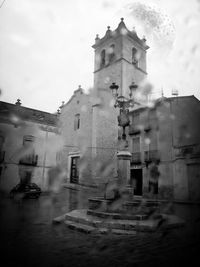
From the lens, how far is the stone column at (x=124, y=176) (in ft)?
20.0

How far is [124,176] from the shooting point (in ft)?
20.7

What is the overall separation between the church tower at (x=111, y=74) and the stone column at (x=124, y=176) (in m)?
11.6

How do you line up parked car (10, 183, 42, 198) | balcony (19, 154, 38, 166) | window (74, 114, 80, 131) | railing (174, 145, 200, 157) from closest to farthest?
parked car (10, 183, 42, 198) < railing (174, 145, 200, 157) < balcony (19, 154, 38, 166) < window (74, 114, 80, 131)

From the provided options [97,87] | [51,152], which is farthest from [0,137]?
[97,87]

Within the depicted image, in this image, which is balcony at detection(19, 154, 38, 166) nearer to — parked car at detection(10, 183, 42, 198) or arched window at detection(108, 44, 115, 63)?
parked car at detection(10, 183, 42, 198)

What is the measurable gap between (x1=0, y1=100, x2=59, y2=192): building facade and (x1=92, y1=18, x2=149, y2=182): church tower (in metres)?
4.77

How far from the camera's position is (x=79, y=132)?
69.3ft

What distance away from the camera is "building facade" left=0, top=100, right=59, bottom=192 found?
17375mm

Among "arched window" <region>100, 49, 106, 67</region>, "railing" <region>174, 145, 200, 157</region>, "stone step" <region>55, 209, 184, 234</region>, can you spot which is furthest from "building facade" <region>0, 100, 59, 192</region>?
"stone step" <region>55, 209, 184, 234</region>

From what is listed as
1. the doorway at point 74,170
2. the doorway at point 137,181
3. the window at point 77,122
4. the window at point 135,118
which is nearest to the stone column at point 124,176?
the doorway at point 137,181

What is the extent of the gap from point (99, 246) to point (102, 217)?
6.23 feet

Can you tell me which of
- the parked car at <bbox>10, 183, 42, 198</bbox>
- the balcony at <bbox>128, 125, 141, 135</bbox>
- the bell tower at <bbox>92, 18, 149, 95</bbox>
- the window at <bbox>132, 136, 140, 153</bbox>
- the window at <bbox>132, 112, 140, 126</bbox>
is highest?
the bell tower at <bbox>92, 18, 149, 95</bbox>

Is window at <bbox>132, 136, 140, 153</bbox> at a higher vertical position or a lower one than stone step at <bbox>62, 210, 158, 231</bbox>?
higher

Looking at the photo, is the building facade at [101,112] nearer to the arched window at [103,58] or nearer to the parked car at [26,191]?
the arched window at [103,58]
